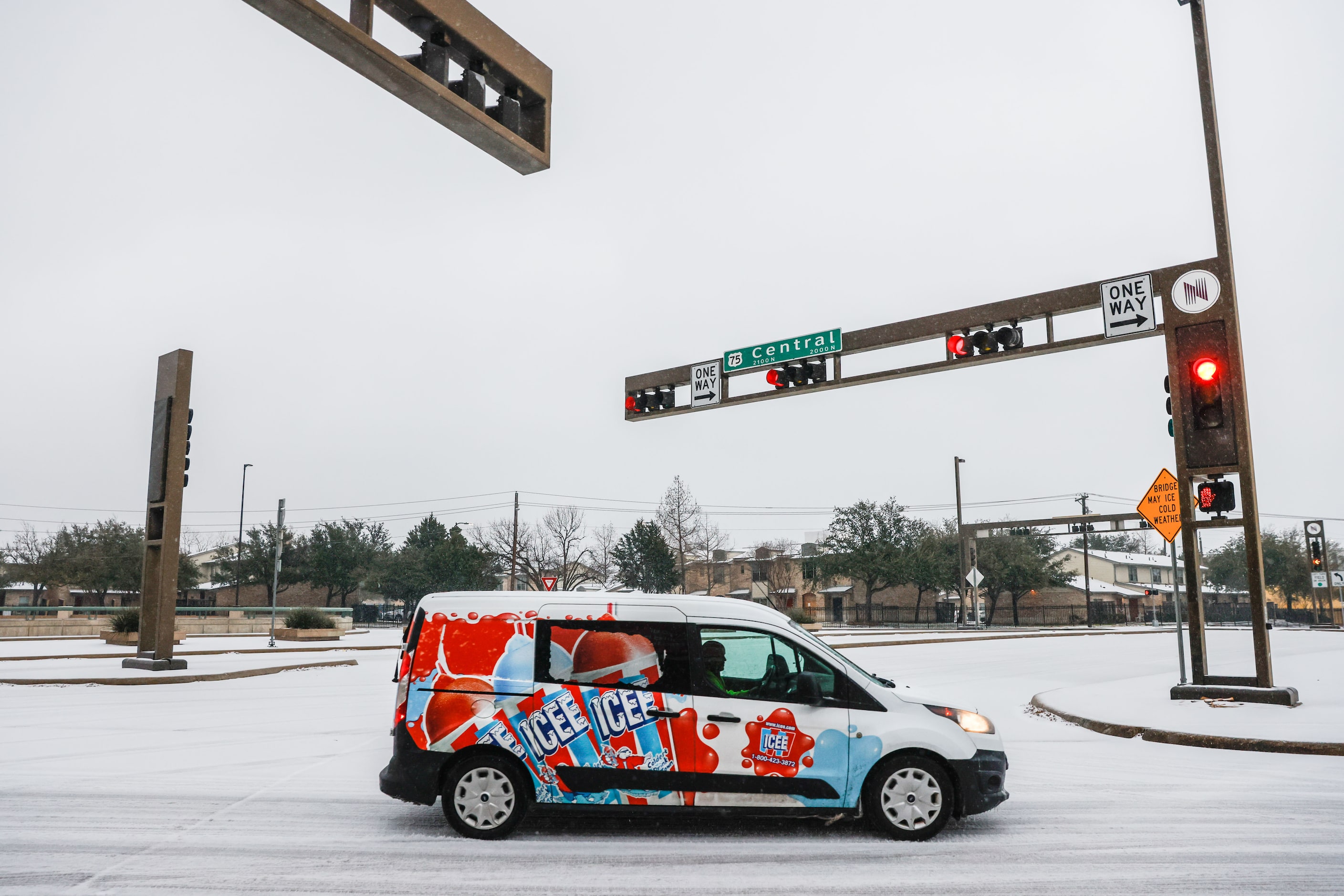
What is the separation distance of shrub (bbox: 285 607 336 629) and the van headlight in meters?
32.8

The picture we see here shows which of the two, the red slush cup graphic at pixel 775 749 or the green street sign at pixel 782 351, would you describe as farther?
the green street sign at pixel 782 351

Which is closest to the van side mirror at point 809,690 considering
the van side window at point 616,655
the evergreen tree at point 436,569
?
the van side window at point 616,655

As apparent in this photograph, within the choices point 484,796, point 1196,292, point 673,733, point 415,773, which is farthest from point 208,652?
point 1196,292

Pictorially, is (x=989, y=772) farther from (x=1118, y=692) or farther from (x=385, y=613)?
(x=385, y=613)

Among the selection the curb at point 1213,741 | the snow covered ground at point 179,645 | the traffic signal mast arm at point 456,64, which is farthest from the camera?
the snow covered ground at point 179,645

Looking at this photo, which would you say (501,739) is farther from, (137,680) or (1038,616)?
(1038,616)

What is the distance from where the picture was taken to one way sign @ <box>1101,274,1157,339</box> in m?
14.4

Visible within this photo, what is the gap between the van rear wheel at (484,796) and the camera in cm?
627

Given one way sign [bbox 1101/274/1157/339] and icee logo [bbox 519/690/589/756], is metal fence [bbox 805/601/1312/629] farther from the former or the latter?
icee logo [bbox 519/690/589/756]

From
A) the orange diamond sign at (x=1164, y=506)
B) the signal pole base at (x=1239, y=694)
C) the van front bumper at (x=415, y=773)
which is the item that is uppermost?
the orange diamond sign at (x=1164, y=506)

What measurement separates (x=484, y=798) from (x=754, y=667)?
1.98m

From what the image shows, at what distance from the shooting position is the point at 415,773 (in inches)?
250

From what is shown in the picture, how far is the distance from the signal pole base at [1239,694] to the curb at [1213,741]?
2.13m

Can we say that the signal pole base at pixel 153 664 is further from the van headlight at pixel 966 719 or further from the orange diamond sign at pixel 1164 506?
the orange diamond sign at pixel 1164 506
